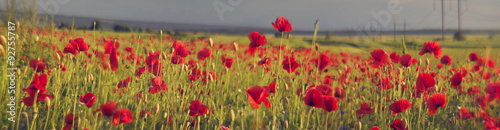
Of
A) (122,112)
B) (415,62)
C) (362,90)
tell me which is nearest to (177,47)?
(122,112)

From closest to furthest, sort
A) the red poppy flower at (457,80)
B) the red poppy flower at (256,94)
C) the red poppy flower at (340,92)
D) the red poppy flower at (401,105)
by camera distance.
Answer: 1. the red poppy flower at (256,94)
2. the red poppy flower at (401,105)
3. the red poppy flower at (340,92)
4. the red poppy flower at (457,80)

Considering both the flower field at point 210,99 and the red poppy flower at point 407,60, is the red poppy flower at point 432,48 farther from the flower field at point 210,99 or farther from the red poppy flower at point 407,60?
the red poppy flower at point 407,60

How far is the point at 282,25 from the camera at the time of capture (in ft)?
5.89

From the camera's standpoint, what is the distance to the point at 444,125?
2.53m

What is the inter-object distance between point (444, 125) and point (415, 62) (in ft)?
1.77

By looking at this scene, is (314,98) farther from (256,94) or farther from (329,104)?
(256,94)

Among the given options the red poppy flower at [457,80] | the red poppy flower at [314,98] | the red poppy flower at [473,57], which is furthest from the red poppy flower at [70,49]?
the red poppy flower at [473,57]

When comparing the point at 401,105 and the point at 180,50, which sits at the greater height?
the point at 180,50

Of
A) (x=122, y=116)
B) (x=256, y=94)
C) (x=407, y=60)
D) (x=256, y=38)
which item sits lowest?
(x=122, y=116)

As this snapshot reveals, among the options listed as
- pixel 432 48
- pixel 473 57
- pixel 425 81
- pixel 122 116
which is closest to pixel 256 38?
pixel 122 116

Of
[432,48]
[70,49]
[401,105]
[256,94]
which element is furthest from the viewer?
[432,48]

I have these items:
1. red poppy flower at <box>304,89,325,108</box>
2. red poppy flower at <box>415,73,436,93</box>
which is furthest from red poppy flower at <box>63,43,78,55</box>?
red poppy flower at <box>415,73,436,93</box>

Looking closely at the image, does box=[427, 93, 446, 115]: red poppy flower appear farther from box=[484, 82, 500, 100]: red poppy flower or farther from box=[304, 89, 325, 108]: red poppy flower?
box=[304, 89, 325, 108]: red poppy flower

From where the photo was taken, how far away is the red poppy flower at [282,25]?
1.78 metres
